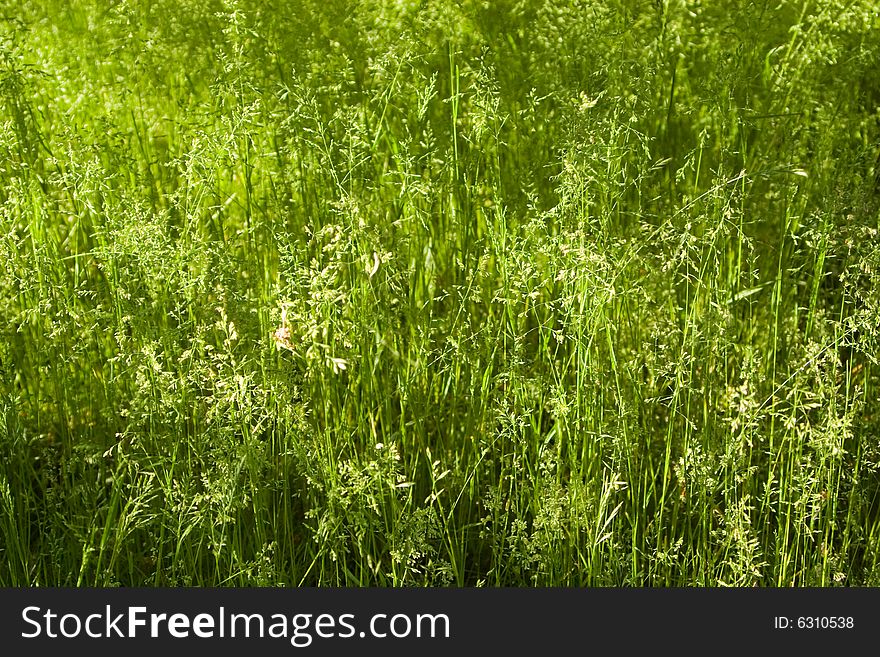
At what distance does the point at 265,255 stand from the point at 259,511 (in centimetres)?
58

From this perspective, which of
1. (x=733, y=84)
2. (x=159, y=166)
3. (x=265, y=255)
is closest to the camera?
(x=733, y=84)

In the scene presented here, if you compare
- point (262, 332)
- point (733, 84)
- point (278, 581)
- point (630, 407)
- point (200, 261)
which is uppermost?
point (733, 84)

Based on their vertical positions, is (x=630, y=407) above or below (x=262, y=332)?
below

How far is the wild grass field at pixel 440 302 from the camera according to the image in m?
1.65

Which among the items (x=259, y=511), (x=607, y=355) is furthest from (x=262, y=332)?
(x=607, y=355)

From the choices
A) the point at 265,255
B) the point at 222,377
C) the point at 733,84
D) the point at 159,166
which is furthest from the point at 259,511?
the point at 733,84

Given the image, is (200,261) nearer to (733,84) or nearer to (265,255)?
(265,255)

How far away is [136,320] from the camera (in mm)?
1695

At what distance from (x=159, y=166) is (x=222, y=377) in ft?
2.60

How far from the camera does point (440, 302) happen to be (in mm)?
2119

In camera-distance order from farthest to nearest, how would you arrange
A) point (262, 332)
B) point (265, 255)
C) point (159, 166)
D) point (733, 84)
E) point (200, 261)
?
point (159, 166) → point (265, 255) → point (733, 84) → point (262, 332) → point (200, 261)

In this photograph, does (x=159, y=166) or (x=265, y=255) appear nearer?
(x=265, y=255)

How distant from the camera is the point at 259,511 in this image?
1.72 m

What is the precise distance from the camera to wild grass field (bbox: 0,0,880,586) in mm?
1653
